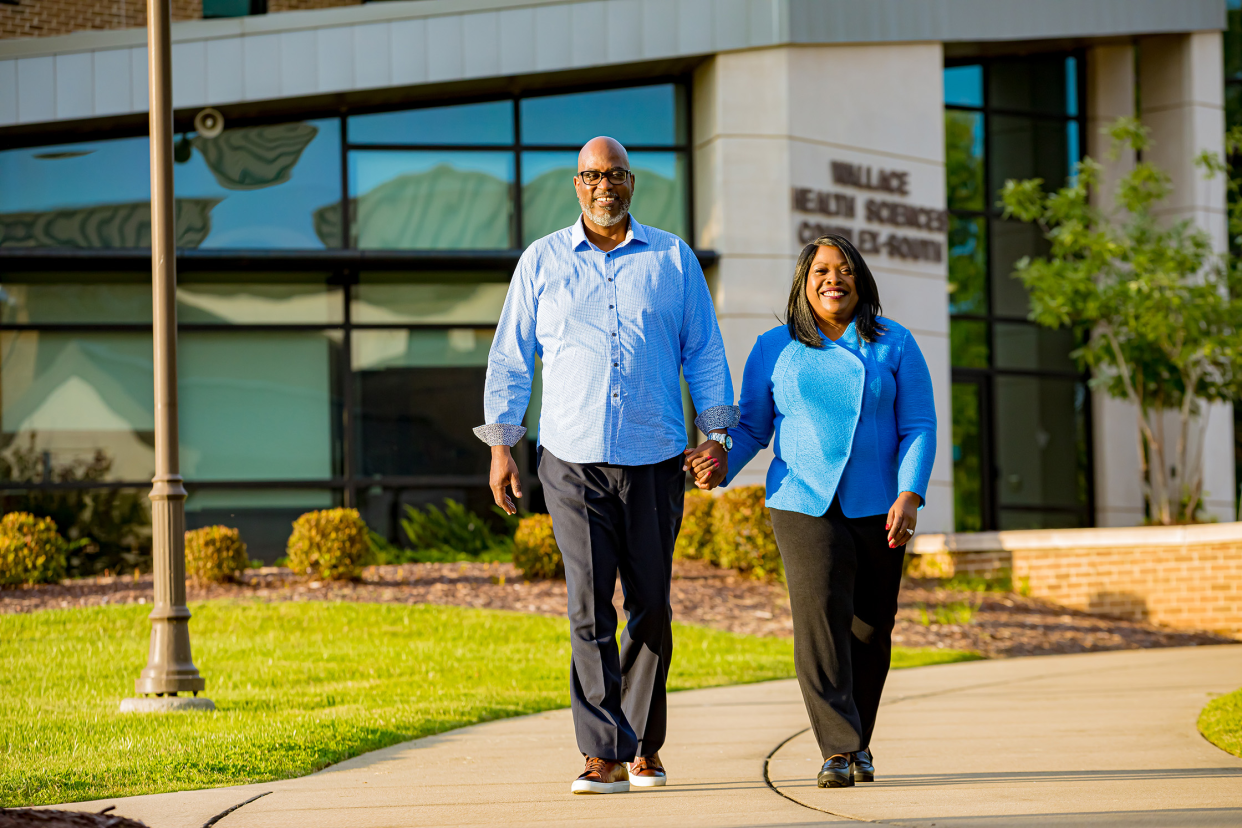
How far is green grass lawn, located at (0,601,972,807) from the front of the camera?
506 centimetres

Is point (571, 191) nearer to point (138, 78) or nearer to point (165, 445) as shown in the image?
point (138, 78)

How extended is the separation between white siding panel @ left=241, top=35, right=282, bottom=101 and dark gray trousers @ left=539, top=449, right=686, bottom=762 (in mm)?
11249

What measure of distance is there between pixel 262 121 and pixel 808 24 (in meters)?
6.29

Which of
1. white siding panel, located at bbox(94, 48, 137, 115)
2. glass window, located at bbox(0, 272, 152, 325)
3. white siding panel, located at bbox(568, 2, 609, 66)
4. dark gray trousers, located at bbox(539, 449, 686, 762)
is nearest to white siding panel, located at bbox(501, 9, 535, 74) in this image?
white siding panel, located at bbox(568, 2, 609, 66)

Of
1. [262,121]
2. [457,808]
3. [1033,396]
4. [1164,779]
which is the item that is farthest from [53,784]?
[1033,396]

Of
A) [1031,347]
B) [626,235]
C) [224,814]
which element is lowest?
[224,814]

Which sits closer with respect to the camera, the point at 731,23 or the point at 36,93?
the point at 36,93

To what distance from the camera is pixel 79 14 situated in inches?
598

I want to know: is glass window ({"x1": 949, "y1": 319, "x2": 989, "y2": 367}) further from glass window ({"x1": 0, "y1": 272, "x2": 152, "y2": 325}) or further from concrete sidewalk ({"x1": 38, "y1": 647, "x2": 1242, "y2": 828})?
concrete sidewalk ({"x1": 38, "y1": 647, "x2": 1242, "y2": 828})

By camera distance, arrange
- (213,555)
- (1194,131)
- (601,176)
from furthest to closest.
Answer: (1194,131), (213,555), (601,176)

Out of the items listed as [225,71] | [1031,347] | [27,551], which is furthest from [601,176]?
[1031,347]

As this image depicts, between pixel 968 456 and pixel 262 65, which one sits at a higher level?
pixel 262 65

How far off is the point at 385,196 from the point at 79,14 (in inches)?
161

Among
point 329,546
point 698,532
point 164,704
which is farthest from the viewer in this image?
point 698,532
